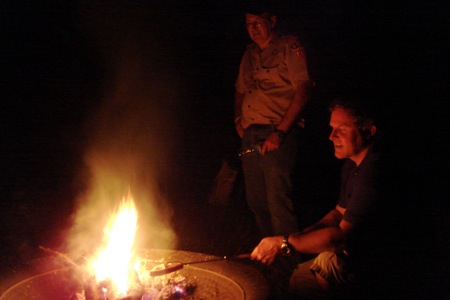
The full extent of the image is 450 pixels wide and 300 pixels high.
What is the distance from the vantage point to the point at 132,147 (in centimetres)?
912

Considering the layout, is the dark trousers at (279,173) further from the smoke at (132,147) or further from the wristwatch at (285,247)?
the smoke at (132,147)

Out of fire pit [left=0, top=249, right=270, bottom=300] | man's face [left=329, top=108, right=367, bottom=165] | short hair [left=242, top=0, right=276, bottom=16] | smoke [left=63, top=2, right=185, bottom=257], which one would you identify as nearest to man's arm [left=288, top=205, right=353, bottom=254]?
fire pit [left=0, top=249, right=270, bottom=300]

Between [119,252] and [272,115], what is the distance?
1835 mm

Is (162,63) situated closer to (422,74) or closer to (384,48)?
(384,48)

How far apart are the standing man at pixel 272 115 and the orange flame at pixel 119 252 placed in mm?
1293

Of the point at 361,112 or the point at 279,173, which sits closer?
the point at 361,112

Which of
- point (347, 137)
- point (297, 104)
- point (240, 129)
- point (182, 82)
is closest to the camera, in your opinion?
point (347, 137)

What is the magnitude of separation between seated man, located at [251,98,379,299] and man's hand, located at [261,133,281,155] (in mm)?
966

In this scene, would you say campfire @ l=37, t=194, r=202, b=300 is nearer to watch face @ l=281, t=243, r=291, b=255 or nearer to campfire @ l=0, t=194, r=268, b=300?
campfire @ l=0, t=194, r=268, b=300

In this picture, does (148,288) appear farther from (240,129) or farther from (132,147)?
(132,147)

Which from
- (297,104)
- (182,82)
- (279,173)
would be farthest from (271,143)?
(182,82)

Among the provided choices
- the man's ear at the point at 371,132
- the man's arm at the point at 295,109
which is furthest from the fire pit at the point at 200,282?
the man's arm at the point at 295,109

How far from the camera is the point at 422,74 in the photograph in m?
10.4

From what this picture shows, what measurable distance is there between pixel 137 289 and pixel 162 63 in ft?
34.6
